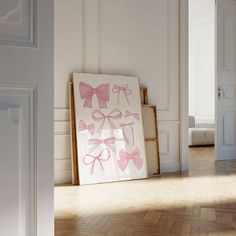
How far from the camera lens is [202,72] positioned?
10.4 m

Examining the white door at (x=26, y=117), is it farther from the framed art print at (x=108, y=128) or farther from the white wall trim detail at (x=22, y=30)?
the framed art print at (x=108, y=128)

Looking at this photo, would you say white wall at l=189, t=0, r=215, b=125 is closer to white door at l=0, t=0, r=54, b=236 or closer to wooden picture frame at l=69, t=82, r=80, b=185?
wooden picture frame at l=69, t=82, r=80, b=185

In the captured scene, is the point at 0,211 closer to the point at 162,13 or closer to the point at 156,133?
the point at 156,133

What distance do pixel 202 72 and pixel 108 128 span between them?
6.86 metres

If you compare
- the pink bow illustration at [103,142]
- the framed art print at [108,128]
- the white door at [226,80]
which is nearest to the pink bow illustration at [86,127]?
the framed art print at [108,128]

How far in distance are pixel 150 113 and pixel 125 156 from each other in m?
0.76

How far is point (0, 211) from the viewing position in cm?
123

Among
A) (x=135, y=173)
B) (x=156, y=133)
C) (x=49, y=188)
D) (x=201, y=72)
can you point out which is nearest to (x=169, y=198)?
(x=135, y=173)

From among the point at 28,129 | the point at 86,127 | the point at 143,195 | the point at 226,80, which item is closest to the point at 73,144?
the point at 86,127

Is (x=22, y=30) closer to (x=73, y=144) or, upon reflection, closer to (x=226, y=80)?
(x=73, y=144)

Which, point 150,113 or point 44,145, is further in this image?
point 150,113

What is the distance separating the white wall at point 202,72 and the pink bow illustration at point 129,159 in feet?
20.1

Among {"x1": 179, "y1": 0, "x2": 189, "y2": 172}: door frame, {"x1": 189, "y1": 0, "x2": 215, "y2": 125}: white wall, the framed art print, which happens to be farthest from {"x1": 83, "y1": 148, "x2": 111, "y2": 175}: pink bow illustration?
{"x1": 189, "y1": 0, "x2": 215, "y2": 125}: white wall

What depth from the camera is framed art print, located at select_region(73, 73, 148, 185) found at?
4125mm
